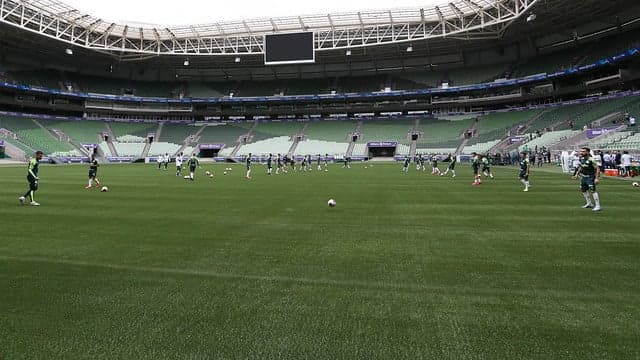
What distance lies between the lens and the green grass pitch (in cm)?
320

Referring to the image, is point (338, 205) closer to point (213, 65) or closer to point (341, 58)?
point (341, 58)

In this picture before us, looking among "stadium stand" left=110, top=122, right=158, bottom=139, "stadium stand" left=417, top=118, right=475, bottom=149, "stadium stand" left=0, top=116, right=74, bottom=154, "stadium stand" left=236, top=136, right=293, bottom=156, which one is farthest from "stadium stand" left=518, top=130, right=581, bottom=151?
"stadium stand" left=0, top=116, right=74, bottom=154

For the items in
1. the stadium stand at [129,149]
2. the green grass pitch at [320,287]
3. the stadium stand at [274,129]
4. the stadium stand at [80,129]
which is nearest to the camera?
the green grass pitch at [320,287]

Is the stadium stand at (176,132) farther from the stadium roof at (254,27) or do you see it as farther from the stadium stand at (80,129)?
the stadium roof at (254,27)

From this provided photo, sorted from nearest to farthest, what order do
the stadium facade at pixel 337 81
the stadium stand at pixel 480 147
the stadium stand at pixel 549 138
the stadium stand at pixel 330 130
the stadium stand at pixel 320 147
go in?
1. the stadium stand at pixel 549 138
2. the stadium facade at pixel 337 81
3. the stadium stand at pixel 480 147
4. the stadium stand at pixel 320 147
5. the stadium stand at pixel 330 130

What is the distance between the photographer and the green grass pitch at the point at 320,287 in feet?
10.5

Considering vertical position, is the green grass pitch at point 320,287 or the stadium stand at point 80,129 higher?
the stadium stand at point 80,129

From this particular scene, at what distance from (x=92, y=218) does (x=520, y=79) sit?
60.5m

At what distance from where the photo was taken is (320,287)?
4.63 m

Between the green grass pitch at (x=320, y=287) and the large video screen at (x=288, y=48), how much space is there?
4445 centimetres

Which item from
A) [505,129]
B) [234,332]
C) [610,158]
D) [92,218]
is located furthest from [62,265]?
[505,129]

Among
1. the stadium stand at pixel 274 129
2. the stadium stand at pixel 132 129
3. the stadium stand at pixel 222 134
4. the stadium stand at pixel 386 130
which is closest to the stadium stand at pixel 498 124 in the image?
the stadium stand at pixel 386 130

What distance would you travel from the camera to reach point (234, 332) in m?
3.41

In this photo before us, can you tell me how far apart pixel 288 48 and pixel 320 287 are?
164 ft
